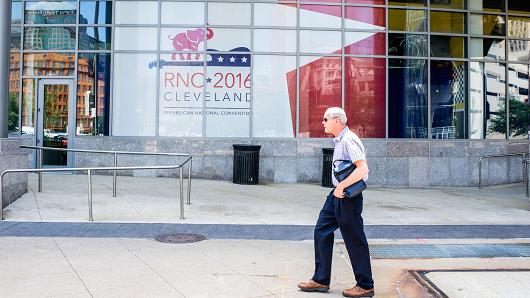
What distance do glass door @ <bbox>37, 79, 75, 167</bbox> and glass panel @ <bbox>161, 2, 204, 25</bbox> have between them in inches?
135

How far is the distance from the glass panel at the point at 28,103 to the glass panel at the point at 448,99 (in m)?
11.9

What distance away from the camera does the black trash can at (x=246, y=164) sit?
13.5m

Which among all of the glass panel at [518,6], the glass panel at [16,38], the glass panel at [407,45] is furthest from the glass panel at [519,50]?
the glass panel at [16,38]

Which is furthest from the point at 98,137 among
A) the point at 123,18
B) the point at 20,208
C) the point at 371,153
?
the point at 371,153

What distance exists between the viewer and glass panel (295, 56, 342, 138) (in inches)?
579

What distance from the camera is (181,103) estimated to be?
14.5 m

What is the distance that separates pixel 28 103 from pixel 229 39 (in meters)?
6.26

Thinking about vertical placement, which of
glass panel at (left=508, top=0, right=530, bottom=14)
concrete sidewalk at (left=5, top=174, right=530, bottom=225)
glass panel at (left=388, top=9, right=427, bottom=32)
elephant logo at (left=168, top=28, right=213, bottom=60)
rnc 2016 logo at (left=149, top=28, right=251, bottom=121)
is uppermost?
glass panel at (left=508, top=0, right=530, bottom=14)

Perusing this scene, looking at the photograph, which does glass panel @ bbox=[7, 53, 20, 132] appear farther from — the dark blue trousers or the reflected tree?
the reflected tree

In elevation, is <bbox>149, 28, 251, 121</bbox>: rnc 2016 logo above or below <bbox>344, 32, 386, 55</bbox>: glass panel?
below

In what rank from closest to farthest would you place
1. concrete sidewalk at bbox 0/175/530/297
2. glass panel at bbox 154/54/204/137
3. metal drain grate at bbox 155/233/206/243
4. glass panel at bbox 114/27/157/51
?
concrete sidewalk at bbox 0/175/530/297, metal drain grate at bbox 155/233/206/243, glass panel at bbox 154/54/204/137, glass panel at bbox 114/27/157/51

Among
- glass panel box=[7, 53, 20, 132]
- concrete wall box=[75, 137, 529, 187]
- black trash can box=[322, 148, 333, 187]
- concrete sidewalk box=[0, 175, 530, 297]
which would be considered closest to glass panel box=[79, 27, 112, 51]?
glass panel box=[7, 53, 20, 132]

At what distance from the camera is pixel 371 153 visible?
14.6m

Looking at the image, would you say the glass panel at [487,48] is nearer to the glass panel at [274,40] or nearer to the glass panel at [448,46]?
the glass panel at [448,46]
